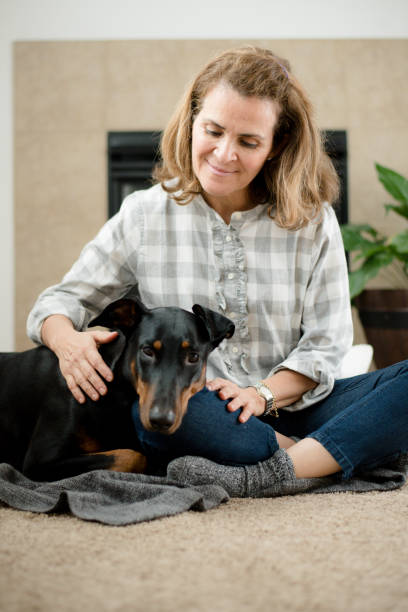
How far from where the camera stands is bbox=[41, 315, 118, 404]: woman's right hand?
144 cm

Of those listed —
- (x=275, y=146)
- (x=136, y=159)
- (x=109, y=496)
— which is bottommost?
(x=109, y=496)

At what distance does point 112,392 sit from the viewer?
1.49 meters

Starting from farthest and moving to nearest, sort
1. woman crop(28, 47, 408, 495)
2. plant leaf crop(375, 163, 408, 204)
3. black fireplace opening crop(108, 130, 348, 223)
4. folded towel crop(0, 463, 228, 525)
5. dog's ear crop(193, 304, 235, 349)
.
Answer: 1. black fireplace opening crop(108, 130, 348, 223)
2. plant leaf crop(375, 163, 408, 204)
3. woman crop(28, 47, 408, 495)
4. dog's ear crop(193, 304, 235, 349)
5. folded towel crop(0, 463, 228, 525)

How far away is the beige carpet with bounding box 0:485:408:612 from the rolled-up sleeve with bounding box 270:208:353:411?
45cm

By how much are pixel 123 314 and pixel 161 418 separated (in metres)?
0.36

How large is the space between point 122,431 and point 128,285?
519mm

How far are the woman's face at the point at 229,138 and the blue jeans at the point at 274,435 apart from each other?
61cm

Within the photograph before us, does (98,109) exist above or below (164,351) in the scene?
above

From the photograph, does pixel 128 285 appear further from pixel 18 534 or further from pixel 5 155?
pixel 5 155

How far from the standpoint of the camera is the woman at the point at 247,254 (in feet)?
5.09

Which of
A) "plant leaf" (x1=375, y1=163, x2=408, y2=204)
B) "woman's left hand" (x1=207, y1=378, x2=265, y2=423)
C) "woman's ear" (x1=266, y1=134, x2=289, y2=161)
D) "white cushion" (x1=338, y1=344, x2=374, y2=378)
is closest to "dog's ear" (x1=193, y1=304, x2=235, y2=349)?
"woman's left hand" (x1=207, y1=378, x2=265, y2=423)

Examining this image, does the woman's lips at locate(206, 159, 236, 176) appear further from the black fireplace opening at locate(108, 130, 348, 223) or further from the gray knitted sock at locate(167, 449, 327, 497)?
the black fireplace opening at locate(108, 130, 348, 223)

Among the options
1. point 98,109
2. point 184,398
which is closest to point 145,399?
point 184,398

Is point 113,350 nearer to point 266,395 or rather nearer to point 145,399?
point 145,399
